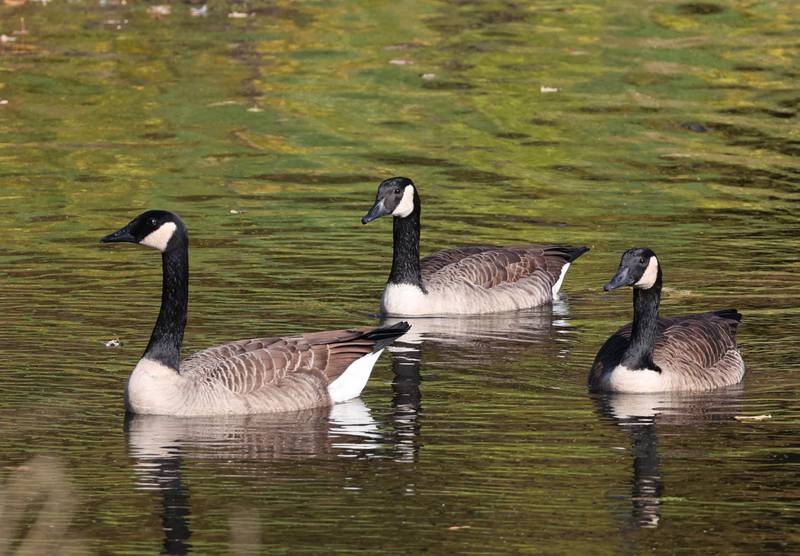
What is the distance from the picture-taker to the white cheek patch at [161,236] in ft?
48.1

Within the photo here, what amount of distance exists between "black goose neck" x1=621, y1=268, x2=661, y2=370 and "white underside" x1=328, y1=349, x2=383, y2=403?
2.20 m

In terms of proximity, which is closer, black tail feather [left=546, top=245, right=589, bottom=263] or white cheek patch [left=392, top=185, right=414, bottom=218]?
white cheek patch [left=392, top=185, right=414, bottom=218]

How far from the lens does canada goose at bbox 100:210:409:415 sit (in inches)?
564

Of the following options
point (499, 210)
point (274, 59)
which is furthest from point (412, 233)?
point (274, 59)

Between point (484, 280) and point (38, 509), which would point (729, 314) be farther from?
point (38, 509)

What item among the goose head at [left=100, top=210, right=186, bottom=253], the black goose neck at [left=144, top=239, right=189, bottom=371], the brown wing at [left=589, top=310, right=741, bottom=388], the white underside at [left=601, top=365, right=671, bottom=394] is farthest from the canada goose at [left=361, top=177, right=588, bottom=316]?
the goose head at [left=100, top=210, right=186, bottom=253]

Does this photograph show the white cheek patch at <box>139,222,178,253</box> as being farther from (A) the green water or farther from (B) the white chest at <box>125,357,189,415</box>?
(A) the green water

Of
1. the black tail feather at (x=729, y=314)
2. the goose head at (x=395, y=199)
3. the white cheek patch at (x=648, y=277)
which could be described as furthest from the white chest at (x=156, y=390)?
the goose head at (x=395, y=199)

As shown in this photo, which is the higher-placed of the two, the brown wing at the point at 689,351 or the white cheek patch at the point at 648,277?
the white cheek patch at the point at 648,277

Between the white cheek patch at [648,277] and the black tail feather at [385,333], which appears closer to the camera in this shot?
the black tail feather at [385,333]

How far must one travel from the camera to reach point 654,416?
48.1 ft

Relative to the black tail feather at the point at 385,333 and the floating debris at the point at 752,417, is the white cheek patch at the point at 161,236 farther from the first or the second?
the floating debris at the point at 752,417

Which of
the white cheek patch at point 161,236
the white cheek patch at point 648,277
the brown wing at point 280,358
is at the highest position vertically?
the white cheek patch at point 161,236

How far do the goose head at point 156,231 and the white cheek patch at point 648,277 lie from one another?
404 centimetres
